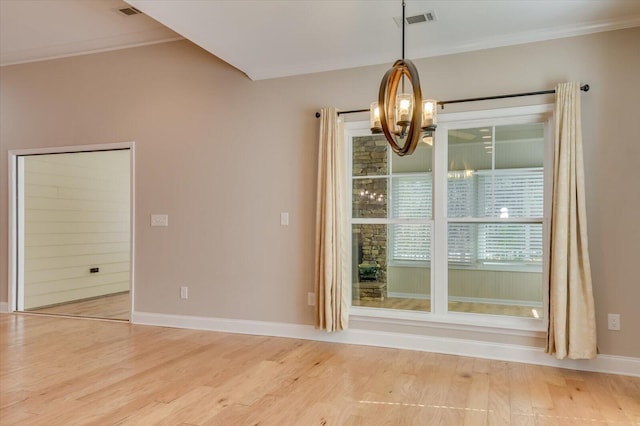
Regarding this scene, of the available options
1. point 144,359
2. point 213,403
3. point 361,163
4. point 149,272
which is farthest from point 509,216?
point 149,272

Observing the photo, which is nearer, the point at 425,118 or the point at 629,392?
the point at 425,118

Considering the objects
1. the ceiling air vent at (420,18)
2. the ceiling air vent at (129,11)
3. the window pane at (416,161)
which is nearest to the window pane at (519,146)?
the window pane at (416,161)

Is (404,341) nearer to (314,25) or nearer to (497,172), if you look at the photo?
(497,172)

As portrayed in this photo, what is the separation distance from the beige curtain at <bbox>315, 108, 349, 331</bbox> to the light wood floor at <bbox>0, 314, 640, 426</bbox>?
0.35 m

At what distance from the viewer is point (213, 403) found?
281 cm

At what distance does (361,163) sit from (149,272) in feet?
8.91

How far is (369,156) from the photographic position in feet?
14.4

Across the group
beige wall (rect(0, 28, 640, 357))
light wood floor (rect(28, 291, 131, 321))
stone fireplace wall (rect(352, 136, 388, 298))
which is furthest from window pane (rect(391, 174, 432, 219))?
light wood floor (rect(28, 291, 131, 321))

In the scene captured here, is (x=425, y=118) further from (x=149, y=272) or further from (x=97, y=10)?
(x=149, y=272)

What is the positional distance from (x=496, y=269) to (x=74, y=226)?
19.7 feet

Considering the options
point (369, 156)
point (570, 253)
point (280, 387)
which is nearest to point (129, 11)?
point (369, 156)

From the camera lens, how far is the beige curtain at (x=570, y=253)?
338cm

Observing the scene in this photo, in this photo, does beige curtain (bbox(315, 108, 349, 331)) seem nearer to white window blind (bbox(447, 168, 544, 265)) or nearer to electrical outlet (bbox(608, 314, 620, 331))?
white window blind (bbox(447, 168, 544, 265))

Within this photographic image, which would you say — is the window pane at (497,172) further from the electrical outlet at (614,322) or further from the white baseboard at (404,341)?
the white baseboard at (404,341)
